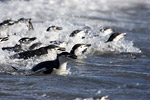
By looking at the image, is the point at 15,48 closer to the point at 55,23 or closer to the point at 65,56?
the point at 65,56

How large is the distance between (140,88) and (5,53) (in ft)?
14.7

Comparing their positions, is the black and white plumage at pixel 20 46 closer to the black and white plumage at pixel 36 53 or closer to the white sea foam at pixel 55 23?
the white sea foam at pixel 55 23

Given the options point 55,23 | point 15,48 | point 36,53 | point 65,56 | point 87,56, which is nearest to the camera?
point 65,56

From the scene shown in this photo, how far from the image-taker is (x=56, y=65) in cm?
1074

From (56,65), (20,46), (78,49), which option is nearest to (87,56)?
(78,49)

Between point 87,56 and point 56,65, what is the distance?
3.60 m

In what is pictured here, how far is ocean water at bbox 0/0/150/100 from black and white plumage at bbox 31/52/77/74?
0.17 m

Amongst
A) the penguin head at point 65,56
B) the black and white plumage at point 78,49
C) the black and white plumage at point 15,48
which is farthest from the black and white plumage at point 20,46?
the penguin head at point 65,56

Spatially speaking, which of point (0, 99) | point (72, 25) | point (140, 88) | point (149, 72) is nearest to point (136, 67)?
point (149, 72)

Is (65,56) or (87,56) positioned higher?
(65,56)

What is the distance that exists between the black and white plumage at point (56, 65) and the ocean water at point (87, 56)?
17 cm

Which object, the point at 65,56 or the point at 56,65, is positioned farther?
the point at 56,65

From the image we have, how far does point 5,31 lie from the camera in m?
18.0

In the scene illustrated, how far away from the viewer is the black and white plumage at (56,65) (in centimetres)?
1061
